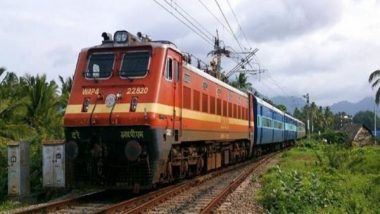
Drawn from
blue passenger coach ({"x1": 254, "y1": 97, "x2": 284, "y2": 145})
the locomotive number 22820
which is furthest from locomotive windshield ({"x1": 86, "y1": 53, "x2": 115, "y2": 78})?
blue passenger coach ({"x1": 254, "y1": 97, "x2": 284, "y2": 145})

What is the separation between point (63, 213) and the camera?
11.0m

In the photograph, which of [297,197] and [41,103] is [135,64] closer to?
[297,197]

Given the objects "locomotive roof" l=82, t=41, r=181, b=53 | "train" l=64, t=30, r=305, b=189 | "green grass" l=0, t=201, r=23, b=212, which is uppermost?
"locomotive roof" l=82, t=41, r=181, b=53

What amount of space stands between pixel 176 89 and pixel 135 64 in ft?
4.25

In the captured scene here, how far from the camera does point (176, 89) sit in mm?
13953

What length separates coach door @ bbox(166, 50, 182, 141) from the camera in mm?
13672

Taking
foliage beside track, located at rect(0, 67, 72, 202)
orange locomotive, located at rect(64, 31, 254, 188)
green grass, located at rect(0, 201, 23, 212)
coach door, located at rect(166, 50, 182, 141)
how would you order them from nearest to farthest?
orange locomotive, located at rect(64, 31, 254, 188) → green grass, located at rect(0, 201, 23, 212) → coach door, located at rect(166, 50, 182, 141) → foliage beside track, located at rect(0, 67, 72, 202)

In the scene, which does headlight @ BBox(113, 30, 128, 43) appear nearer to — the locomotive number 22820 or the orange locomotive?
the orange locomotive

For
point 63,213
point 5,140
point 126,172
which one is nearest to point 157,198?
point 126,172

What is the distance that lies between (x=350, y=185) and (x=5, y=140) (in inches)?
648

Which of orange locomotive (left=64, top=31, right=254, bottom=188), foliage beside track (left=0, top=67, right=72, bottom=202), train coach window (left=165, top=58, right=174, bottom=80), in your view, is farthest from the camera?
foliage beside track (left=0, top=67, right=72, bottom=202)

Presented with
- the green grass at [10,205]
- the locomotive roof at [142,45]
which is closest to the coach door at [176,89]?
A: the locomotive roof at [142,45]

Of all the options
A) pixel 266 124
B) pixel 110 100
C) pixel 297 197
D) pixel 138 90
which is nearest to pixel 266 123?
pixel 266 124

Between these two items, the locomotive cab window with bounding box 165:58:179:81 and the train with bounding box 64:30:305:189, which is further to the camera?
the locomotive cab window with bounding box 165:58:179:81
